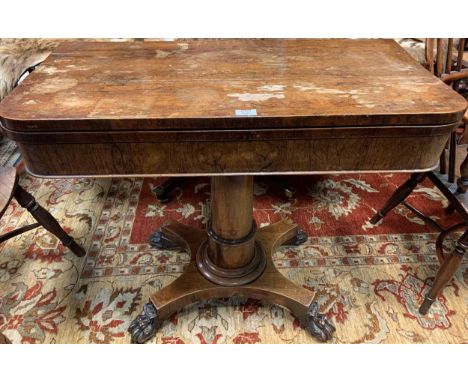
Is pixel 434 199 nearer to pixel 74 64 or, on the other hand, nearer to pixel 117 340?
pixel 117 340

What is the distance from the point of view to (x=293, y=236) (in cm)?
170

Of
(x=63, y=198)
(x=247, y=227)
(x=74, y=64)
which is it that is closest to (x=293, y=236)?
(x=247, y=227)

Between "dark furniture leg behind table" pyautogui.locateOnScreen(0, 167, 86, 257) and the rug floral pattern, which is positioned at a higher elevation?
"dark furniture leg behind table" pyautogui.locateOnScreen(0, 167, 86, 257)

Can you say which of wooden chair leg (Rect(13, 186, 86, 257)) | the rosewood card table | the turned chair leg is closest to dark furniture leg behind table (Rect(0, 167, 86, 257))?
wooden chair leg (Rect(13, 186, 86, 257))

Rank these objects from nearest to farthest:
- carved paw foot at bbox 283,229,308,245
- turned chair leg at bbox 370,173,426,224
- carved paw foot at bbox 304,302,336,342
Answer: carved paw foot at bbox 304,302,336,342, turned chair leg at bbox 370,173,426,224, carved paw foot at bbox 283,229,308,245

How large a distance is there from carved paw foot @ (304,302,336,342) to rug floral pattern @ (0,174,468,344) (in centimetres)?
4

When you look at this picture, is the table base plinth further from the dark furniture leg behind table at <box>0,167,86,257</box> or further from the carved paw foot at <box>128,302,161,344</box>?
the dark furniture leg behind table at <box>0,167,86,257</box>

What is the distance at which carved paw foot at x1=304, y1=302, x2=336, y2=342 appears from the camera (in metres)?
1.33

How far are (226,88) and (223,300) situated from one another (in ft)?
3.00

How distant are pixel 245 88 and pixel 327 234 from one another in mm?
1064

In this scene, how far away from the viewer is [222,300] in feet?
4.90

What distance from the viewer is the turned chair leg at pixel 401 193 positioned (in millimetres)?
1597

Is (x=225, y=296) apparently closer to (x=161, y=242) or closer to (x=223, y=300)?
(x=223, y=300)

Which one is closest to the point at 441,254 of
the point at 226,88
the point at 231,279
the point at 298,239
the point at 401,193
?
the point at 401,193
